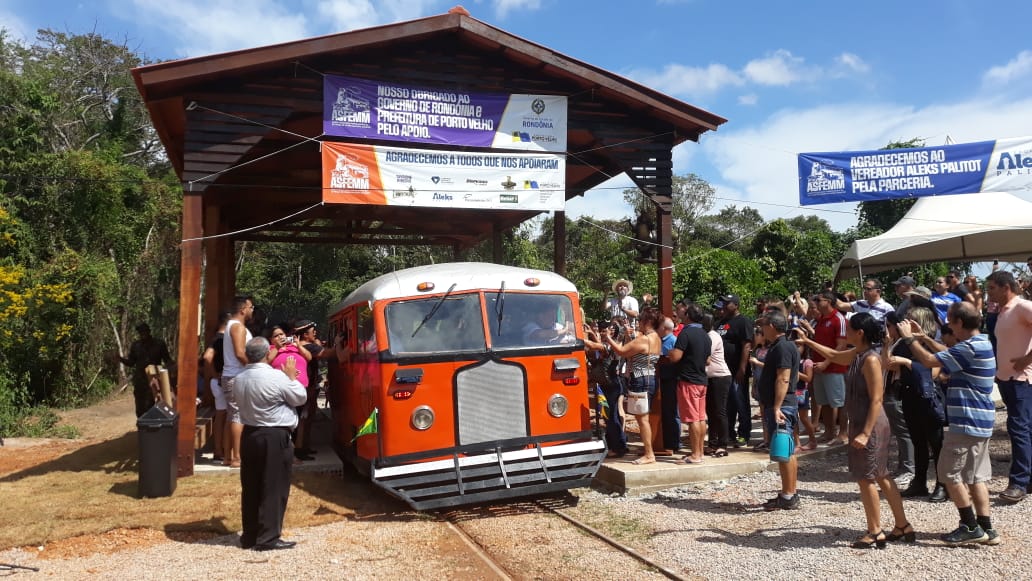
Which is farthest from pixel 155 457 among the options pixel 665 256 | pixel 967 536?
pixel 967 536

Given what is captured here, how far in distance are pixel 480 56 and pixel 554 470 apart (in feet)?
20.2

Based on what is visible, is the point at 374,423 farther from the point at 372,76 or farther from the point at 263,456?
the point at 372,76

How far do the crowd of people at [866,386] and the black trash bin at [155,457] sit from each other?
490cm

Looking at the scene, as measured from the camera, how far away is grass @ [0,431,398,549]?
22.9ft

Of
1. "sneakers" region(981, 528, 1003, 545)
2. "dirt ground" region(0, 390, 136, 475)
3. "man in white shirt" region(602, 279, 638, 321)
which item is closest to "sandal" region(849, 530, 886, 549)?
"sneakers" region(981, 528, 1003, 545)

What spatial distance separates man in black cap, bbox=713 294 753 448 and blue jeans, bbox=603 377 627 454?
1.53m

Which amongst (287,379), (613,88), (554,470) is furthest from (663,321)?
(287,379)

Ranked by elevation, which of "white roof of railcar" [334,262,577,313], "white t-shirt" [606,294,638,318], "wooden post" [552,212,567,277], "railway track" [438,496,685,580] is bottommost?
"railway track" [438,496,685,580]

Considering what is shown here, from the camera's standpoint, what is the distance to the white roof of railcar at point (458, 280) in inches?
313

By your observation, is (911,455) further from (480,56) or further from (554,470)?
(480,56)

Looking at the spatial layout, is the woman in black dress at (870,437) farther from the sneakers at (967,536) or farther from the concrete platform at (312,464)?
the concrete platform at (312,464)

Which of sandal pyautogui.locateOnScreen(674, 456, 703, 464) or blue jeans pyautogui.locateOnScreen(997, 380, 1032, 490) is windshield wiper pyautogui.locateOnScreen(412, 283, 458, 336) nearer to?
sandal pyautogui.locateOnScreen(674, 456, 703, 464)

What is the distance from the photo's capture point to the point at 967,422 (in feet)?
18.6

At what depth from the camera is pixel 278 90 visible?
9883 millimetres
